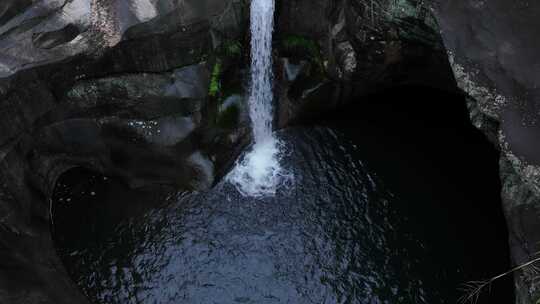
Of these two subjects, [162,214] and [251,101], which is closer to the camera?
[162,214]

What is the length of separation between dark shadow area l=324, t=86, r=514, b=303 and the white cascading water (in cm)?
251

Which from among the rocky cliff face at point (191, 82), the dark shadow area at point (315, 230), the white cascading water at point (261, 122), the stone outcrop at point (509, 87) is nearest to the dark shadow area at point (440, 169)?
the dark shadow area at point (315, 230)

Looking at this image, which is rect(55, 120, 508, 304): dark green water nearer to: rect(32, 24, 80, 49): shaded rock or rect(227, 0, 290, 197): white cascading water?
rect(227, 0, 290, 197): white cascading water

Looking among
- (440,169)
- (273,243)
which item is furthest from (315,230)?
(440,169)

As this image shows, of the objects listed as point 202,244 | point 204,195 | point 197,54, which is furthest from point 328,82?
point 202,244

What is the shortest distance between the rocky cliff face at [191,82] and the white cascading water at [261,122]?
0.41 meters

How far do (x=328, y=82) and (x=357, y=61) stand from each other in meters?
1.24

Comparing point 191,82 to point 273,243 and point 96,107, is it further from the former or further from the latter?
point 273,243

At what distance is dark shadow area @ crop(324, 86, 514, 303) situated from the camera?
13180mm

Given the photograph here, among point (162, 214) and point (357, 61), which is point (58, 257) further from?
point (357, 61)

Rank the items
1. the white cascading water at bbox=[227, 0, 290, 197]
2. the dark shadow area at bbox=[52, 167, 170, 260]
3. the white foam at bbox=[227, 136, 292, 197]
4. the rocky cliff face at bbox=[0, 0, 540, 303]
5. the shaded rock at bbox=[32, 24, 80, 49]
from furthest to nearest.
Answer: the white cascading water at bbox=[227, 0, 290, 197] < the white foam at bbox=[227, 136, 292, 197] < the dark shadow area at bbox=[52, 167, 170, 260] < the shaded rock at bbox=[32, 24, 80, 49] < the rocky cliff face at bbox=[0, 0, 540, 303]

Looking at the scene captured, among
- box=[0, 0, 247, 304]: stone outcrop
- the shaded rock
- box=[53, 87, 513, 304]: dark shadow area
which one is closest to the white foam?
box=[53, 87, 513, 304]: dark shadow area

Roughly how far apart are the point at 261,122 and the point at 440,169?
6034mm

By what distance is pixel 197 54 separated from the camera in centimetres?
1425
